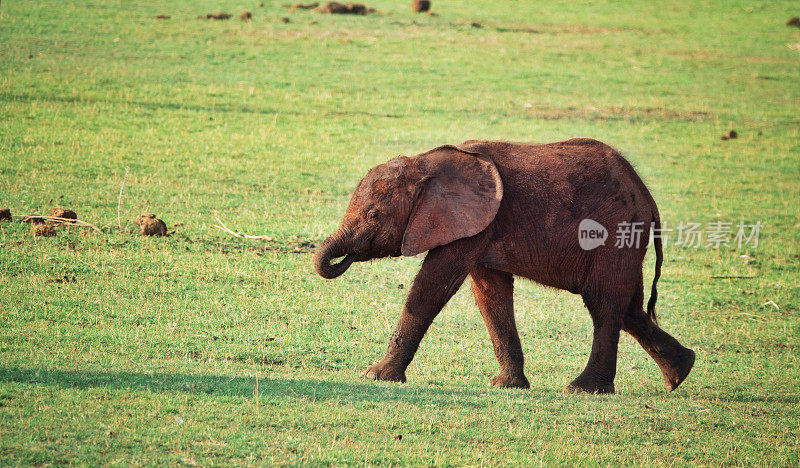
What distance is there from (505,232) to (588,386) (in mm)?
2036

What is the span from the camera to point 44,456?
791 centimetres

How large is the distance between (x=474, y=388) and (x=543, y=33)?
31.0 meters

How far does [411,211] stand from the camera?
11359 mm

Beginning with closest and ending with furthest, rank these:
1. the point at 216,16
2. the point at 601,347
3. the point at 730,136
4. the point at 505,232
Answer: the point at 505,232
the point at 601,347
the point at 730,136
the point at 216,16

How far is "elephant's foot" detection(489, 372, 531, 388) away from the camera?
11.9 metres

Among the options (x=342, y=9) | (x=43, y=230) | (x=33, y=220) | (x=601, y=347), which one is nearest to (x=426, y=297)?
(x=601, y=347)

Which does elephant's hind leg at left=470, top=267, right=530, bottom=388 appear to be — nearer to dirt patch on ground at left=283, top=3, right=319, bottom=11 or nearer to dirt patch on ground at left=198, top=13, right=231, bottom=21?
dirt patch on ground at left=198, top=13, right=231, bottom=21

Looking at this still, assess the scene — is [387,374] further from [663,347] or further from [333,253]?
[663,347]

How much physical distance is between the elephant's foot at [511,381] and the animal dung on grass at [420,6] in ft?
101

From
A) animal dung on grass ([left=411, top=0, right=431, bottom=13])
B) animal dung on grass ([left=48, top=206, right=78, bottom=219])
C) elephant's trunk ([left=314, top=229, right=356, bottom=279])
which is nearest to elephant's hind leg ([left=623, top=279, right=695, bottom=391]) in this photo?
elephant's trunk ([left=314, top=229, right=356, bottom=279])

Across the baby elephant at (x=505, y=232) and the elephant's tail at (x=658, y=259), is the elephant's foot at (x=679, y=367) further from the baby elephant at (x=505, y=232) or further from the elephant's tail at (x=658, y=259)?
the baby elephant at (x=505, y=232)

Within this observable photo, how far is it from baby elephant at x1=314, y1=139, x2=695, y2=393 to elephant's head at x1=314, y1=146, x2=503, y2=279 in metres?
0.01

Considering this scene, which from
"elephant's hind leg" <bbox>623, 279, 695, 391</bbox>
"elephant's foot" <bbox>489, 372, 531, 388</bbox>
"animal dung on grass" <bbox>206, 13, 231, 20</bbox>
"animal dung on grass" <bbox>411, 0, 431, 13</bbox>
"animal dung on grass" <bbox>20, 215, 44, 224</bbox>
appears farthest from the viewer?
"animal dung on grass" <bbox>411, 0, 431, 13</bbox>

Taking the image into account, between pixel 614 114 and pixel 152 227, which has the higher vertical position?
pixel 152 227
